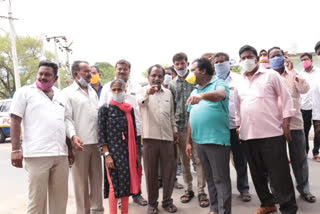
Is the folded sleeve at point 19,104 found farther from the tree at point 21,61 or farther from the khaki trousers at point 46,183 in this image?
the tree at point 21,61

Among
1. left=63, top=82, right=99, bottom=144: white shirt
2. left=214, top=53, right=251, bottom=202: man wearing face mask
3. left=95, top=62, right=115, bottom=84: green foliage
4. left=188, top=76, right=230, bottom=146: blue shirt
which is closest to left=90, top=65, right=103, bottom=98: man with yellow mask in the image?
left=63, top=82, right=99, bottom=144: white shirt

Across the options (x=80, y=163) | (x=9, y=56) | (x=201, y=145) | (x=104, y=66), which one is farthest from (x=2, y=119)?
(x=104, y=66)

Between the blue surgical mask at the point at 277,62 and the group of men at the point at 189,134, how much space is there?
0.04 feet

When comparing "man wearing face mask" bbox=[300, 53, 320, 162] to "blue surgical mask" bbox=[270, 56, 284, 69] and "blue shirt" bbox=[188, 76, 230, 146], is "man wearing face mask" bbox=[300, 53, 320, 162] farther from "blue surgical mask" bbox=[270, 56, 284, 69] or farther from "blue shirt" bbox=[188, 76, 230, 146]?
"blue shirt" bbox=[188, 76, 230, 146]

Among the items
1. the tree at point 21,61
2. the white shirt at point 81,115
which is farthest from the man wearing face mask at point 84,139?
the tree at point 21,61

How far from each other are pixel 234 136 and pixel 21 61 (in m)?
32.1

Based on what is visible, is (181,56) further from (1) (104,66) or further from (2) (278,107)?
(1) (104,66)

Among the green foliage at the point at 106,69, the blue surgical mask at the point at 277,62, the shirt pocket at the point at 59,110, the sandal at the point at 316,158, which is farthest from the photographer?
the green foliage at the point at 106,69

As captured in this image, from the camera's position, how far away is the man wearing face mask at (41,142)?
2.80 metres

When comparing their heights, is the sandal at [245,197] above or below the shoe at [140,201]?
above

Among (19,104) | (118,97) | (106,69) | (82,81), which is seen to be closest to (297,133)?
(118,97)

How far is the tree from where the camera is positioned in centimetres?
2930

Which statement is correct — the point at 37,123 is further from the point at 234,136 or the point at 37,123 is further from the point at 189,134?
the point at 234,136

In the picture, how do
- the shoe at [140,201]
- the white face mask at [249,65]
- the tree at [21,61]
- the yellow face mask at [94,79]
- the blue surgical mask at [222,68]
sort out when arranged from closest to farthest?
the white face mask at [249,65]
the blue surgical mask at [222,68]
the shoe at [140,201]
the yellow face mask at [94,79]
the tree at [21,61]
